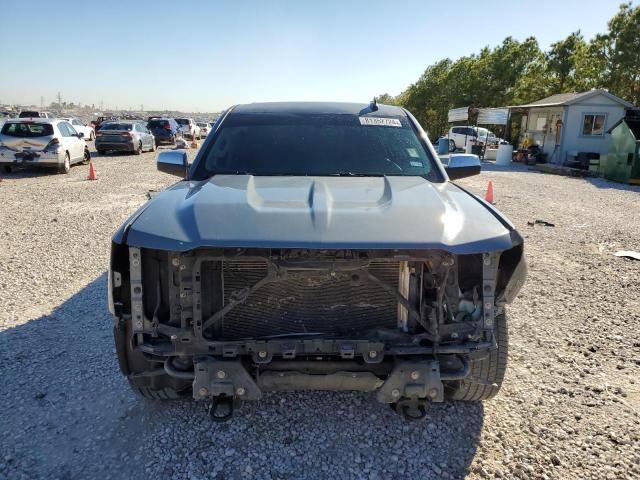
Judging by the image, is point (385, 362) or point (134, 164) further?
point (134, 164)

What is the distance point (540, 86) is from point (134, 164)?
26596mm

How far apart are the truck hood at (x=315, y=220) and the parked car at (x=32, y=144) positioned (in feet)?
44.4

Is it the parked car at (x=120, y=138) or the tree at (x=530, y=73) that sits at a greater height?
the tree at (x=530, y=73)

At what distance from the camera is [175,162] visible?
376cm

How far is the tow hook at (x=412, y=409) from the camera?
9.10 ft

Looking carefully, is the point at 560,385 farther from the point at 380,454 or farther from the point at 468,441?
the point at 380,454

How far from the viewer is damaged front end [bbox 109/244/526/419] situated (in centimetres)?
237

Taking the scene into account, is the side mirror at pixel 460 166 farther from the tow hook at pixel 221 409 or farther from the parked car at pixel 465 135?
the parked car at pixel 465 135

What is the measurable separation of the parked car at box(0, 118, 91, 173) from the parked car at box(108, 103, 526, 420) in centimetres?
1364

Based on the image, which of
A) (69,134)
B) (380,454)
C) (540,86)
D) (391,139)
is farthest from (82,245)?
(540,86)

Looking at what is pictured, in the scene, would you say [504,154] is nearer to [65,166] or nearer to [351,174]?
[65,166]

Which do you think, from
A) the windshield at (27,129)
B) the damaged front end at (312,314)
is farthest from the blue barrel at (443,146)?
the windshield at (27,129)

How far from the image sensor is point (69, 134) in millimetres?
15773

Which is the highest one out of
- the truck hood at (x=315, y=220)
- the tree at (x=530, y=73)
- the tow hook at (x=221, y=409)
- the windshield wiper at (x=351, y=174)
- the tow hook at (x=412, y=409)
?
the tree at (x=530, y=73)
